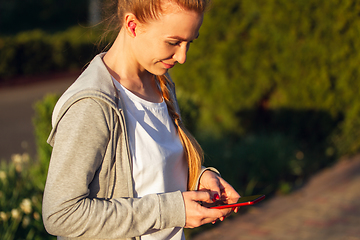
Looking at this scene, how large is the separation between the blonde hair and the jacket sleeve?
1.23 feet

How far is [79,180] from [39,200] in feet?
8.99

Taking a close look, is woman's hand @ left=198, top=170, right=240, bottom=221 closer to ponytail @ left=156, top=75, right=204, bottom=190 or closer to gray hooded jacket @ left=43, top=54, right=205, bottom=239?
ponytail @ left=156, top=75, right=204, bottom=190

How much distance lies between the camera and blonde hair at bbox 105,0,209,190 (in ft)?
4.36

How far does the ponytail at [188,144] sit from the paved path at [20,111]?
3.06 metres

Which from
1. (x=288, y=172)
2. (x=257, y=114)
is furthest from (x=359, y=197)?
(x=257, y=114)

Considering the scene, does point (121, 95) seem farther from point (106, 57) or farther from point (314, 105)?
point (314, 105)

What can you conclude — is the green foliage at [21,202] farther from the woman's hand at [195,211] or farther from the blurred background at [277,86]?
the woman's hand at [195,211]

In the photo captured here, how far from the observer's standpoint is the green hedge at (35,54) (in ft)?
43.6

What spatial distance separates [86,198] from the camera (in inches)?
47.4

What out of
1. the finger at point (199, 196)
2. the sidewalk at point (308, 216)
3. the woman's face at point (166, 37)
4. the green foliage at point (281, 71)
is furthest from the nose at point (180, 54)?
the green foliage at point (281, 71)

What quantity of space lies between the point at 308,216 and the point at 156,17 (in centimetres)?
354

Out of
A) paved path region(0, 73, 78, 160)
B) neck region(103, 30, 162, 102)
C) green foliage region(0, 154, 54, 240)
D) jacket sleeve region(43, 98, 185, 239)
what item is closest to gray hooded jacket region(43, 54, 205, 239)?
jacket sleeve region(43, 98, 185, 239)

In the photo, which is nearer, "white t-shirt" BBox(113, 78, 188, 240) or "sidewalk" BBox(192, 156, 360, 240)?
"white t-shirt" BBox(113, 78, 188, 240)

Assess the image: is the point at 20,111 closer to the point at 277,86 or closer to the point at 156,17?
the point at 277,86
